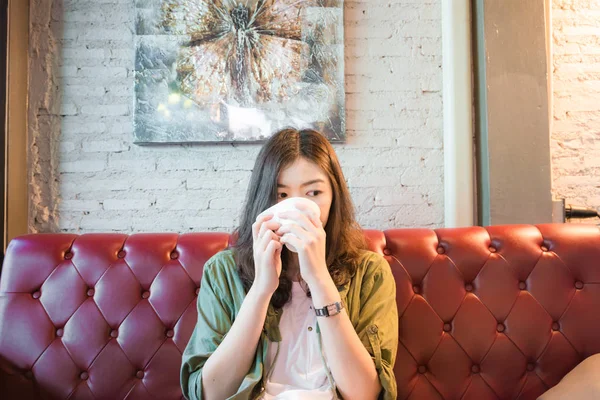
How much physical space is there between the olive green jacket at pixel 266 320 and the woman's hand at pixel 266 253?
15 cm

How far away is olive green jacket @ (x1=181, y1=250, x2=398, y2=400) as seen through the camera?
3.76 ft

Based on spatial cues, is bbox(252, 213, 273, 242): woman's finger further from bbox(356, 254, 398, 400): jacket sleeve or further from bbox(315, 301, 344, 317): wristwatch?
bbox(356, 254, 398, 400): jacket sleeve

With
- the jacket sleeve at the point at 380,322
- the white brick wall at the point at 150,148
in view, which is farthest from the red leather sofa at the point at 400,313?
the white brick wall at the point at 150,148

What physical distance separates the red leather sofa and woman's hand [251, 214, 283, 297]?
493 mm

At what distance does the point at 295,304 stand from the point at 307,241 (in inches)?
10.9

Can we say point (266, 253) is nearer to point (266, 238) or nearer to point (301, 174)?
point (266, 238)

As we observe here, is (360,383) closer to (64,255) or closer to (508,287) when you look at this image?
(508,287)

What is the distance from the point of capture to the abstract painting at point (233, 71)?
75.8 inches

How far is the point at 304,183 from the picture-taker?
124 centimetres

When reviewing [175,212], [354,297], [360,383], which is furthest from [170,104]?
[360,383]

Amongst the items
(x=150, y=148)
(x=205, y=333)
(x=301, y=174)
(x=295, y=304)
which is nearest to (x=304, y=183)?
(x=301, y=174)

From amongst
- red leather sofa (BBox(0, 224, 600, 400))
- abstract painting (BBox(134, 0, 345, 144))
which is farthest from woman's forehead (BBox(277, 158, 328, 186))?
abstract painting (BBox(134, 0, 345, 144))

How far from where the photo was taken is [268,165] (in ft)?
4.17

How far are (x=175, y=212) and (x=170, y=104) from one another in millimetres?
505
